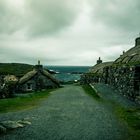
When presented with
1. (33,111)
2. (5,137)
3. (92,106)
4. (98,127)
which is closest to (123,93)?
(92,106)

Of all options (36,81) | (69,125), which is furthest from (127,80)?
(36,81)

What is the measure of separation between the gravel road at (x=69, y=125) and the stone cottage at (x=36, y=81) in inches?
1173

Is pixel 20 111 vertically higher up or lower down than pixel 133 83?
lower down

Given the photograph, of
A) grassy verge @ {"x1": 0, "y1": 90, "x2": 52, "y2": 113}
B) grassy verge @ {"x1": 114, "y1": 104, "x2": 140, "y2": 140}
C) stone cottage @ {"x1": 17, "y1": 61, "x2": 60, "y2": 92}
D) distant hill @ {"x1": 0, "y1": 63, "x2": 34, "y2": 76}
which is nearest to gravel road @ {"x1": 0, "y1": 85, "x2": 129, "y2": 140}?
grassy verge @ {"x1": 114, "y1": 104, "x2": 140, "y2": 140}

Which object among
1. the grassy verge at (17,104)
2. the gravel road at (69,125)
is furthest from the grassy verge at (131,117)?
the grassy verge at (17,104)

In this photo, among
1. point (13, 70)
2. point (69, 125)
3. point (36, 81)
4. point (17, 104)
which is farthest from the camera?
point (13, 70)

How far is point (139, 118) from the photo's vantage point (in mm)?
20984

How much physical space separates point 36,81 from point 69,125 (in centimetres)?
3803

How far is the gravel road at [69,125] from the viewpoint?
16.2m

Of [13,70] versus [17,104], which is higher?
[13,70]

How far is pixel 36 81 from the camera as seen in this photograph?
56438 mm

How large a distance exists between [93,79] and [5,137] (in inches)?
2031

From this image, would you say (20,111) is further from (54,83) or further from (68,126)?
(54,83)

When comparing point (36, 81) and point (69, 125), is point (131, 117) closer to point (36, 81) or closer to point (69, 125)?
point (69, 125)
